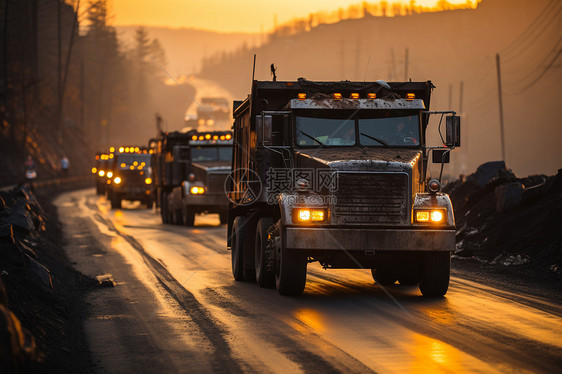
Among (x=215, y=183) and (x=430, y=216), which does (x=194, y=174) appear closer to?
(x=215, y=183)

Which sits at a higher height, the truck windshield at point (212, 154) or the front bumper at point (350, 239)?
the truck windshield at point (212, 154)

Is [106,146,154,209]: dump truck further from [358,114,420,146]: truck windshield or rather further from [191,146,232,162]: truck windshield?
[358,114,420,146]: truck windshield

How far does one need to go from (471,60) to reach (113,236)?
406 feet

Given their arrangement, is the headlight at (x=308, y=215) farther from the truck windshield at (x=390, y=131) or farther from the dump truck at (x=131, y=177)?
the dump truck at (x=131, y=177)

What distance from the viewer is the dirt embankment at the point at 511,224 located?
713 inches

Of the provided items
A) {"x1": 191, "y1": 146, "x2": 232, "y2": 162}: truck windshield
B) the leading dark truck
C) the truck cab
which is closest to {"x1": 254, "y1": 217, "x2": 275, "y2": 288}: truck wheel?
the leading dark truck

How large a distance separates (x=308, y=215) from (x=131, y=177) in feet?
107

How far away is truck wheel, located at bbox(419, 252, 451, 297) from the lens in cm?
1304

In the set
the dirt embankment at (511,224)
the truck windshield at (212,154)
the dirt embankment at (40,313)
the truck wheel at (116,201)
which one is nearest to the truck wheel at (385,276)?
the dirt embankment at (511,224)

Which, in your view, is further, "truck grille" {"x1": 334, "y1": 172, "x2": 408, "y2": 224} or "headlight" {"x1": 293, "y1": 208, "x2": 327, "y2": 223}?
"headlight" {"x1": 293, "y1": 208, "x2": 327, "y2": 223}

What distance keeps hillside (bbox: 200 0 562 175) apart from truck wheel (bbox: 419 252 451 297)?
58.7m

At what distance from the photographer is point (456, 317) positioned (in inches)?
448

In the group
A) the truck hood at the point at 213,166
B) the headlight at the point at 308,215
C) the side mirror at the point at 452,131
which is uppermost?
the truck hood at the point at 213,166

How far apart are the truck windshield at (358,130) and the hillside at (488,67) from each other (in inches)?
2270
